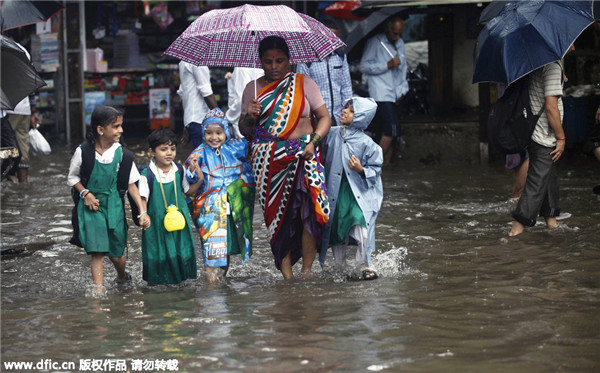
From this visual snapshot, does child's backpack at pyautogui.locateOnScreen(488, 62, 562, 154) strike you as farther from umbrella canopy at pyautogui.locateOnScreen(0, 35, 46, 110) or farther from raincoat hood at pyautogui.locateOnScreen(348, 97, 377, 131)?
umbrella canopy at pyautogui.locateOnScreen(0, 35, 46, 110)

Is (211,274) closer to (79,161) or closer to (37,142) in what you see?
(79,161)

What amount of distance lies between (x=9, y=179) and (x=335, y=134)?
6.49 metres

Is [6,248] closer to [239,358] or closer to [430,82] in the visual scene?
[239,358]

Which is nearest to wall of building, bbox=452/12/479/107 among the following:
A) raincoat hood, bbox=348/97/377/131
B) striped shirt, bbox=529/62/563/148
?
striped shirt, bbox=529/62/563/148

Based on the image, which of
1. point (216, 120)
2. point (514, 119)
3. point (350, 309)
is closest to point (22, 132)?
point (216, 120)

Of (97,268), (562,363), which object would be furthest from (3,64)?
→ (562,363)

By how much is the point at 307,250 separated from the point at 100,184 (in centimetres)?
153

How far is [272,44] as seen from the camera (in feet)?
22.0

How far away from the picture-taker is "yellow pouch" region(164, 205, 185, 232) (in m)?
6.43

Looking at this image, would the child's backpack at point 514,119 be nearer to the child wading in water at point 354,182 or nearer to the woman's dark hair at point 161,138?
the child wading in water at point 354,182

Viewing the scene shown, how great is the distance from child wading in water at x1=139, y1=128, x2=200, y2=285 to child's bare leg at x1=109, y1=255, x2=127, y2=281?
0.59ft

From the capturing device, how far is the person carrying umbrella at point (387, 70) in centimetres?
1244

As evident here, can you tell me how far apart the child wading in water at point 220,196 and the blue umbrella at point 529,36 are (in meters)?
2.26

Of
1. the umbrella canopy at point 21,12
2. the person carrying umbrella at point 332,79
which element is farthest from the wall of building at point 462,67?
the umbrella canopy at point 21,12
